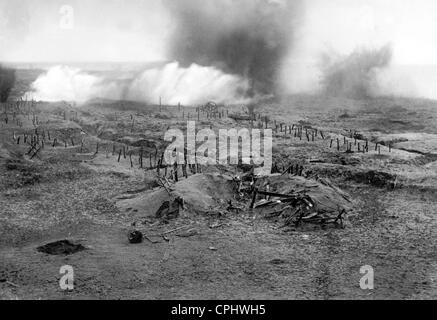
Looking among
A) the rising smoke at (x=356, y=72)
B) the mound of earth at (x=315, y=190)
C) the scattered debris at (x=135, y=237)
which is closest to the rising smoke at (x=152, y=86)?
the rising smoke at (x=356, y=72)

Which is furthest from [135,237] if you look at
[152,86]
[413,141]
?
[152,86]

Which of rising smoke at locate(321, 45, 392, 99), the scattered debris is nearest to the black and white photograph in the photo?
the scattered debris

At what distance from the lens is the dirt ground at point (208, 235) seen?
13.0 metres

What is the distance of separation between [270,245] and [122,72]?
55.4m

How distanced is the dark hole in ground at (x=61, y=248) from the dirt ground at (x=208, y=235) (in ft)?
0.87

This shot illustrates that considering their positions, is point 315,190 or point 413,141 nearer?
point 315,190

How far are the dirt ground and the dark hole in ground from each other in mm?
266

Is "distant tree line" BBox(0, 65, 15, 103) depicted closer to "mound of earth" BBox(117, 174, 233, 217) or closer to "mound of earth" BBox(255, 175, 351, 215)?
"mound of earth" BBox(117, 174, 233, 217)

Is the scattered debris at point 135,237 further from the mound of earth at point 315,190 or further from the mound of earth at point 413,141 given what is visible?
the mound of earth at point 413,141

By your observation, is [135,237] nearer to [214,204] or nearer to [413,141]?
[214,204]

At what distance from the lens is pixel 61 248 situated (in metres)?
15.3

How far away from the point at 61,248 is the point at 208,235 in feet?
16.6

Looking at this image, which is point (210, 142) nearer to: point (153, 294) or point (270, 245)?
point (270, 245)

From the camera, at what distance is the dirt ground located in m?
13.0
